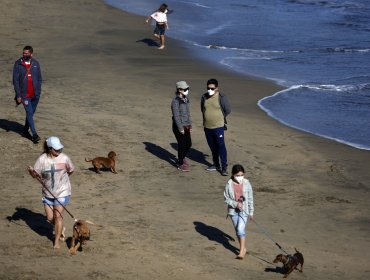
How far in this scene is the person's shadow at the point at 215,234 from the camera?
11.3 metres

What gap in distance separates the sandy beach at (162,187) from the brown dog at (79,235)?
0.30ft

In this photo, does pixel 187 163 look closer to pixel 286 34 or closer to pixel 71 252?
pixel 71 252

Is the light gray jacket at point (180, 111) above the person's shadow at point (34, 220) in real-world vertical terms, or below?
above

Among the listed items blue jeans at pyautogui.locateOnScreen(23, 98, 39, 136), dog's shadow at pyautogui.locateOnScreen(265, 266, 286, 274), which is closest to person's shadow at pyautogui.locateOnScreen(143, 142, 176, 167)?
blue jeans at pyautogui.locateOnScreen(23, 98, 39, 136)

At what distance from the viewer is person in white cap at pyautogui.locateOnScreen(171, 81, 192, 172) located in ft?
46.2

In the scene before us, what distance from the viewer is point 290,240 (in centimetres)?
1166

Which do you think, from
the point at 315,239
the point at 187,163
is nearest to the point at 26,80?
the point at 187,163

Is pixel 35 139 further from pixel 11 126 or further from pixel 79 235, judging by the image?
pixel 79 235

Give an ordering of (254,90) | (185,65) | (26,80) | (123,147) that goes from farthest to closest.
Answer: (185,65) → (254,90) → (123,147) → (26,80)

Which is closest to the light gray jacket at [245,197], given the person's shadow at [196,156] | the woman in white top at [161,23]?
the person's shadow at [196,156]

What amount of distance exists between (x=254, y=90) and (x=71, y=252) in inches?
472

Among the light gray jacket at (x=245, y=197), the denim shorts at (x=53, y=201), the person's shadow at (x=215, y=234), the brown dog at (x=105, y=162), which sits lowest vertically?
the person's shadow at (x=215, y=234)

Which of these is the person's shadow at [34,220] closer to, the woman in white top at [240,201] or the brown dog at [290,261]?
the woman in white top at [240,201]

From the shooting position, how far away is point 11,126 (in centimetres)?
1563
